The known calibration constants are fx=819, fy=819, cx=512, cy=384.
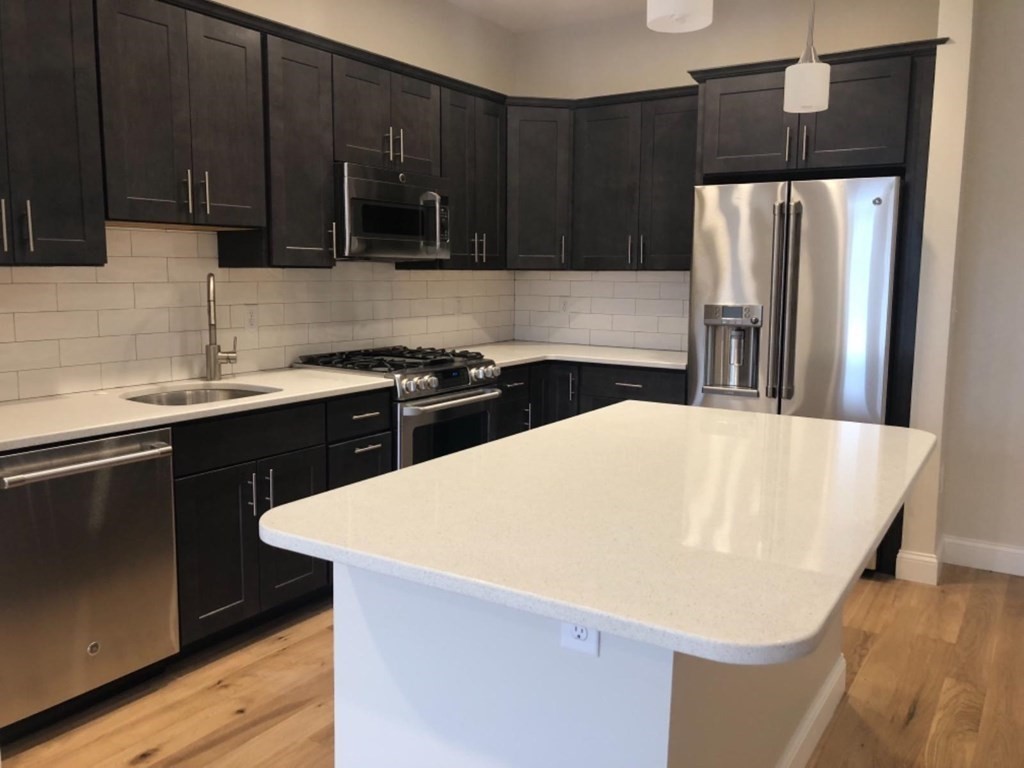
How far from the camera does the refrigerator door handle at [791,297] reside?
12.2ft

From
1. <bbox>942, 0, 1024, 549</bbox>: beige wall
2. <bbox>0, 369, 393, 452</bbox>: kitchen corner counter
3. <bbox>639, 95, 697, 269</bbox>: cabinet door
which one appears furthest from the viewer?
<bbox>639, 95, 697, 269</bbox>: cabinet door

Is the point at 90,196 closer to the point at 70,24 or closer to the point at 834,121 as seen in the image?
the point at 70,24

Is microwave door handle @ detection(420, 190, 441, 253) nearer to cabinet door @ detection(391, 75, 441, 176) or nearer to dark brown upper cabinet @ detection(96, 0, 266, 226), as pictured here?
cabinet door @ detection(391, 75, 441, 176)

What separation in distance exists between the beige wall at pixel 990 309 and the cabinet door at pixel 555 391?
6.07ft

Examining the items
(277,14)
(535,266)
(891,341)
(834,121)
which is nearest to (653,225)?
(535,266)

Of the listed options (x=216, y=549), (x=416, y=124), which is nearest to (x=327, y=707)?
(x=216, y=549)

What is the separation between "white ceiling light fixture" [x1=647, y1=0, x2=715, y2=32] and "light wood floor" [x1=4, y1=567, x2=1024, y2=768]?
204 cm

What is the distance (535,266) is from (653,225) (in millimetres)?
721

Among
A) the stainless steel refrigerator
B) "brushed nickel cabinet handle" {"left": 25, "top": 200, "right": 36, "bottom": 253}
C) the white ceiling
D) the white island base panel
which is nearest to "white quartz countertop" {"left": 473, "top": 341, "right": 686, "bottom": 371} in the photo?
the stainless steel refrigerator

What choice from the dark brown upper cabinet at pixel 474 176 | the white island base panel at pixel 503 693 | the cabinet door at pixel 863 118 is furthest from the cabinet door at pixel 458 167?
the white island base panel at pixel 503 693

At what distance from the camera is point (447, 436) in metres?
3.87

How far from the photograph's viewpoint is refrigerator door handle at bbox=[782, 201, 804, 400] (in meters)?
3.71

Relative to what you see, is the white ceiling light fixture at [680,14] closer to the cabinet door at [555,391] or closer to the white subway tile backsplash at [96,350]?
the white subway tile backsplash at [96,350]

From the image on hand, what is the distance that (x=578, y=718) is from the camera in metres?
1.38
